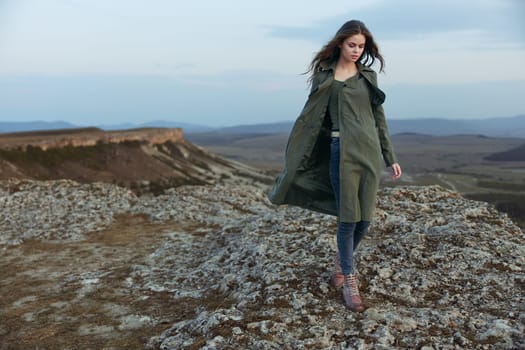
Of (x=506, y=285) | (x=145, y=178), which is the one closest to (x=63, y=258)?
(x=506, y=285)

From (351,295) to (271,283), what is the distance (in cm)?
138

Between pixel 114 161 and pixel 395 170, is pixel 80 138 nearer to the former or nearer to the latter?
pixel 114 161

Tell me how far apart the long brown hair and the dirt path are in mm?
3968

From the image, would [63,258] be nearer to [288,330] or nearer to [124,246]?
[124,246]

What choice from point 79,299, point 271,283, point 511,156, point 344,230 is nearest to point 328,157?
point 344,230

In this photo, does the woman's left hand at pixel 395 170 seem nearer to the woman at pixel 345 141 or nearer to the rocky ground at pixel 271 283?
the woman at pixel 345 141

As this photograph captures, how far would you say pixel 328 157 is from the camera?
18.5 ft

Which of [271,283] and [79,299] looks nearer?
[271,283]

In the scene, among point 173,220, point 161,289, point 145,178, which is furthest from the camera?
point 145,178

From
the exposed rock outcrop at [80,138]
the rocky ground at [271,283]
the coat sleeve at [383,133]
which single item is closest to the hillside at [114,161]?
the exposed rock outcrop at [80,138]

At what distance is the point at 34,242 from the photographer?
10992mm

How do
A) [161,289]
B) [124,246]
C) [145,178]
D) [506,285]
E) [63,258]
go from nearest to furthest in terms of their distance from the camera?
[506,285], [161,289], [63,258], [124,246], [145,178]

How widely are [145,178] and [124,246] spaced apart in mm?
50031

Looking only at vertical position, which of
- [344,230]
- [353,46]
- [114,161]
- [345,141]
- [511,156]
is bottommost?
[511,156]
